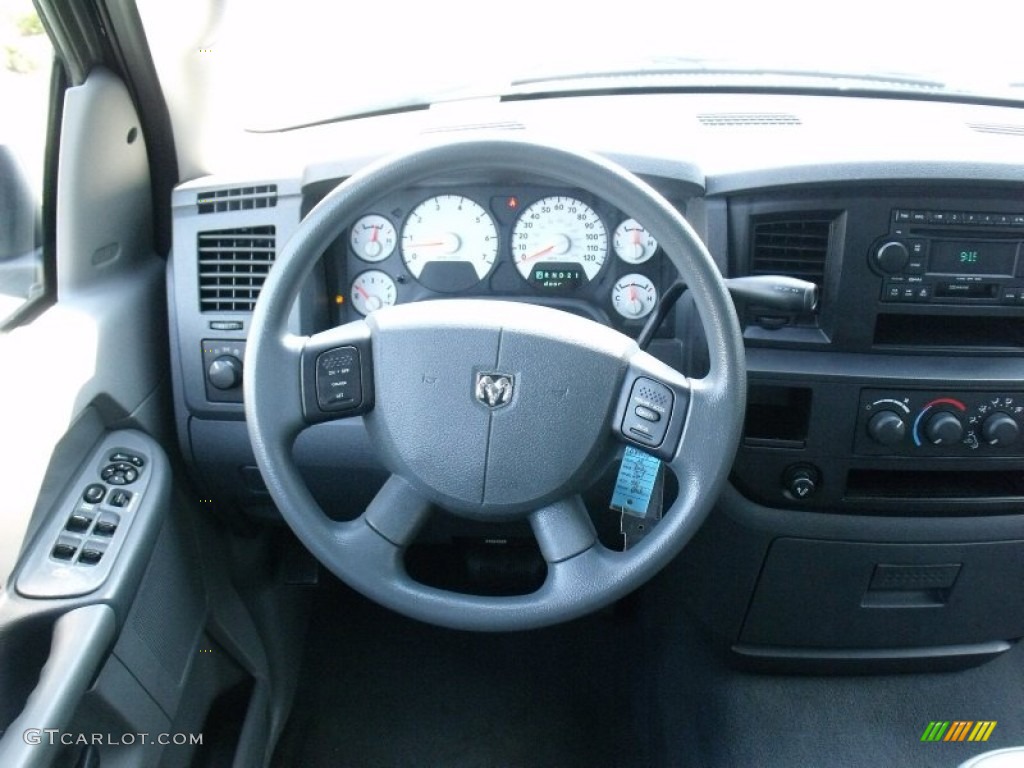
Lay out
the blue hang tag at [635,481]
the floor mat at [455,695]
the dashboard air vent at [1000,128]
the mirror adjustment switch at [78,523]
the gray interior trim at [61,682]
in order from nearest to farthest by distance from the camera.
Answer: the gray interior trim at [61,682] < the blue hang tag at [635,481] < the mirror adjustment switch at [78,523] < the dashboard air vent at [1000,128] < the floor mat at [455,695]

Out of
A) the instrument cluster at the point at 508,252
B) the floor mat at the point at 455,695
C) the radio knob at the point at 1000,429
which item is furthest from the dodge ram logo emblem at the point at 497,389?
the floor mat at the point at 455,695

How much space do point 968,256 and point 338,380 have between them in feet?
3.75

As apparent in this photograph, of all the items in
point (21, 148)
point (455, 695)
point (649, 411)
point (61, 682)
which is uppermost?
point (21, 148)

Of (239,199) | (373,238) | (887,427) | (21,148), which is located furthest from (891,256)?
(21,148)

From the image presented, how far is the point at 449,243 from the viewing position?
5.28 ft

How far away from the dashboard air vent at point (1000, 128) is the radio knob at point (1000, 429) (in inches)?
23.0

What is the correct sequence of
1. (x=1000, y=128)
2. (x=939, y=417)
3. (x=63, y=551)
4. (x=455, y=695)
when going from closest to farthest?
(x=63, y=551)
(x=939, y=417)
(x=1000, y=128)
(x=455, y=695)

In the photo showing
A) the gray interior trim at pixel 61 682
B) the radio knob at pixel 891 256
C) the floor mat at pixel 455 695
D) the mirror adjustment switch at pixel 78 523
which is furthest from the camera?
the floor mat at pixel 455 695

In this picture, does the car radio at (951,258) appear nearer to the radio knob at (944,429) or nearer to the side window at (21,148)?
the radio knob at (944,429)

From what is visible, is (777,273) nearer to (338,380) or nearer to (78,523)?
(338,380)

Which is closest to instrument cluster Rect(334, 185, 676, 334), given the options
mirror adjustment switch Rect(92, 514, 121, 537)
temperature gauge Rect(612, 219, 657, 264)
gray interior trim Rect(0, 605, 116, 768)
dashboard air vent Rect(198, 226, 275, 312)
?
temperature gauge Rect(612, 219, 657, 264)

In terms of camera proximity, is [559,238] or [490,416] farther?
[559,238]

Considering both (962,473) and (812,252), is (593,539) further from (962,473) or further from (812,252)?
(962,473)

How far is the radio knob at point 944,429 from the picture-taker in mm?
1590
